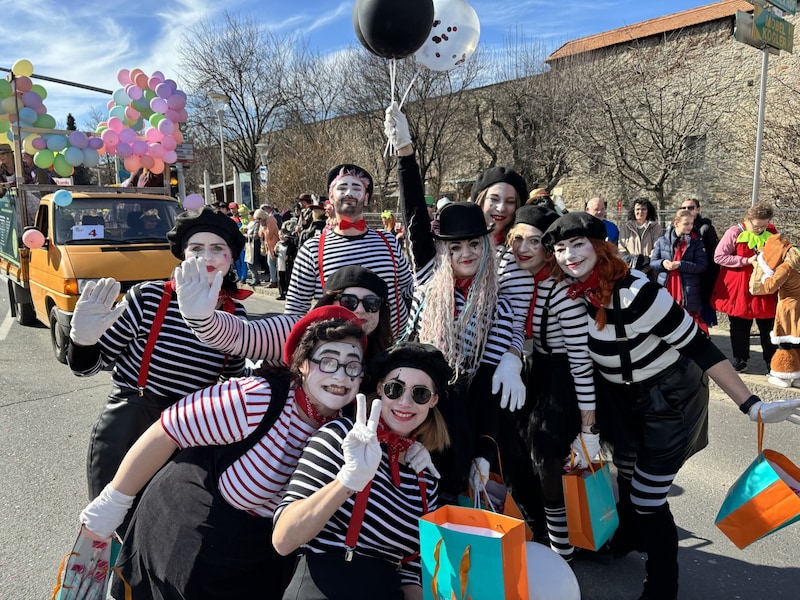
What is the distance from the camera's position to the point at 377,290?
2.38 meters

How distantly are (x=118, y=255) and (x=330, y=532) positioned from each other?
5.73m

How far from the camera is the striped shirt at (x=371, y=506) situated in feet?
5.80

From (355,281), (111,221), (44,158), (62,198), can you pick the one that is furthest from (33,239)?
Result: (355,281)

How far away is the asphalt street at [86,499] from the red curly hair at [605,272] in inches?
54.1

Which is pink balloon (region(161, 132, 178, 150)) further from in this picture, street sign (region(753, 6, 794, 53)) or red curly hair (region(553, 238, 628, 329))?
street sign (region(753, 6, 794, 53))

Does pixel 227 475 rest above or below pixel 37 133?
below

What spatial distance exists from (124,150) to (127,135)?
0.67 ft

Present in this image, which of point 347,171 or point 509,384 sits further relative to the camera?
point 347,171

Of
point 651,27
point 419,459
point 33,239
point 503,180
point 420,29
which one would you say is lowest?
point 419,459

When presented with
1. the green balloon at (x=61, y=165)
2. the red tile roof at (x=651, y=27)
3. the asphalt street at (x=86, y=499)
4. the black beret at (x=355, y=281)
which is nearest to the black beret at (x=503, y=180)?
the black beret at (x=355, y=281)

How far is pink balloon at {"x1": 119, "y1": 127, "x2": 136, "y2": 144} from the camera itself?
7602 mm

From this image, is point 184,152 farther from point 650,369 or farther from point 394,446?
point 650,369

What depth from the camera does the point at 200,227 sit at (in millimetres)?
2475

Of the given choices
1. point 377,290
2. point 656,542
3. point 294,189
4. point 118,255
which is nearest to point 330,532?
point 377,290
